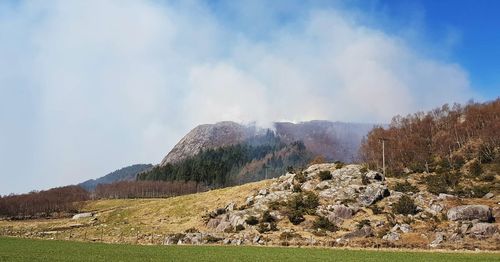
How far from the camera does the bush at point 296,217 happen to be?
87.9 m

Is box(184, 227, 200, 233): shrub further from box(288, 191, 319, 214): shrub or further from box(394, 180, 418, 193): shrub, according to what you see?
box(394, 180, 418, 193): shrub

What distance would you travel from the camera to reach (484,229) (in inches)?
2763

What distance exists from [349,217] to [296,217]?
34.9ft

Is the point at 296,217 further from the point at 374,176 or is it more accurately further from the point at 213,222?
the point at 374,176

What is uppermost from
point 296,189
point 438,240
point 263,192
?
point 296,189

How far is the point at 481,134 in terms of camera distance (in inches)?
5271

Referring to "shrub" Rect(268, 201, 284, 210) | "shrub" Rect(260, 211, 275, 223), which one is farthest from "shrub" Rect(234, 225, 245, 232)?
"shrub" Rect(268, 201, 284, 210)

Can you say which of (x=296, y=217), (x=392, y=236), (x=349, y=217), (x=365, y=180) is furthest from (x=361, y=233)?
(x=365, y=180)

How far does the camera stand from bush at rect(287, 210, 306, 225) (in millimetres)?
87938

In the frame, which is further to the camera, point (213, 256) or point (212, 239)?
point (212, 239)

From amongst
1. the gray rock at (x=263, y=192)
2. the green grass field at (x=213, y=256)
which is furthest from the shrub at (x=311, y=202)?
the green grass field at (x=213, y=256)

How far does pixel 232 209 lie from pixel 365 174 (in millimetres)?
33681

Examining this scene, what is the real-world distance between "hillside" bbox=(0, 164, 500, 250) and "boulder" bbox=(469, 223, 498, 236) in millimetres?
140

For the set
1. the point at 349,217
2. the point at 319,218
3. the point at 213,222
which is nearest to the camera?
the point at 319,218
